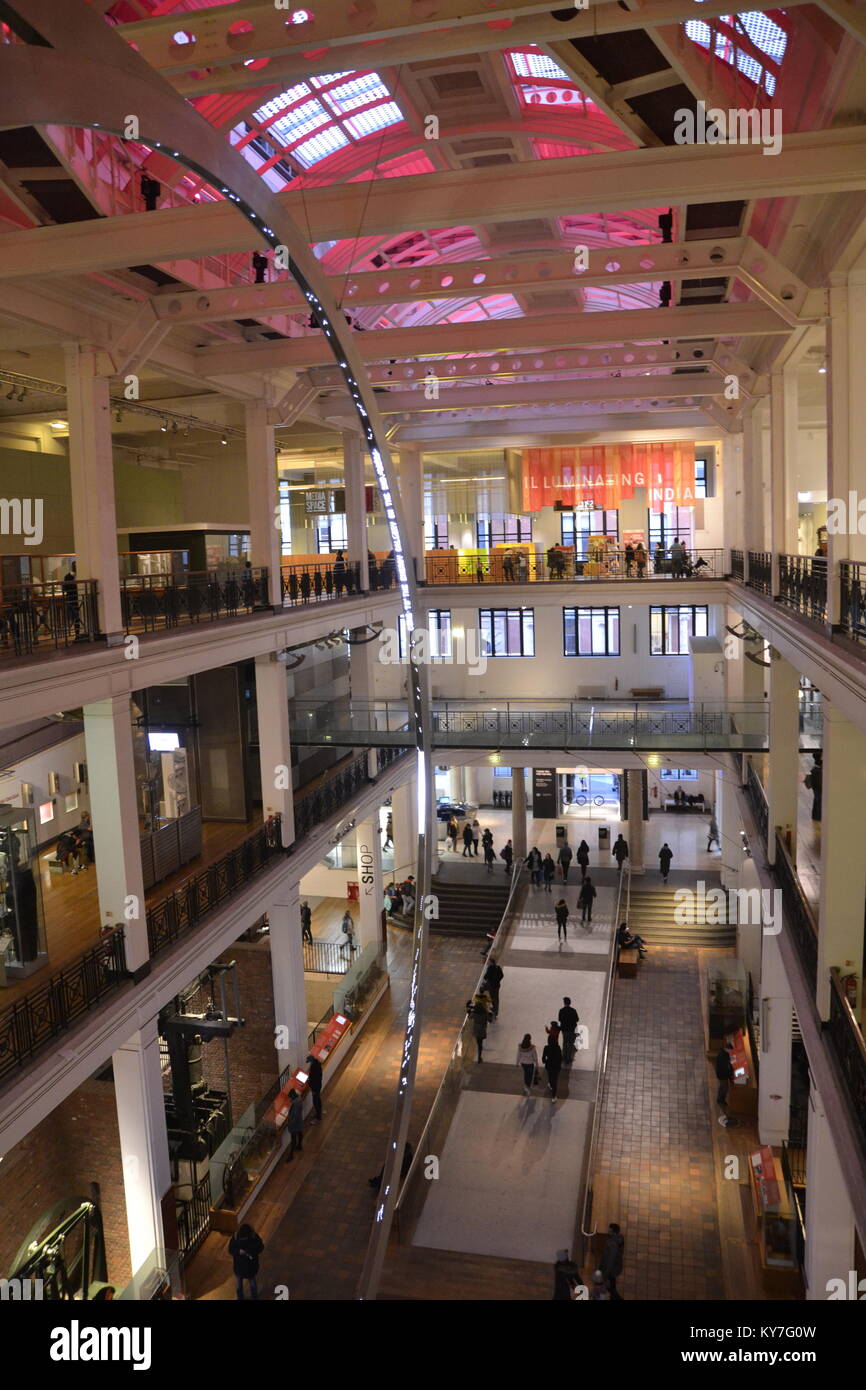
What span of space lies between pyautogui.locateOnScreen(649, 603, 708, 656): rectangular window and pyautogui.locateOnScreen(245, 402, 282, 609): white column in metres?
17.5

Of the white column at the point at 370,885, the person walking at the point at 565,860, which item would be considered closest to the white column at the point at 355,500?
the white column at the point at 370,885

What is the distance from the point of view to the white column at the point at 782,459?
1443 centimetres

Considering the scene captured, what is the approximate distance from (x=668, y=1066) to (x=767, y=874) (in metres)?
4.99

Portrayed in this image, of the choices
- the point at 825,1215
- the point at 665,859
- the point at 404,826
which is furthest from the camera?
the point at 404,826

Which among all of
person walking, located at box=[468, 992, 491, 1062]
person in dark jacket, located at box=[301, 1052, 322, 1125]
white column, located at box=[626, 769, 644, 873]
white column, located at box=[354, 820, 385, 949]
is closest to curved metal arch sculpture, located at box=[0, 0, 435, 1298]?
person in dark jacket, located at box=[301, 1052, 322, 1125]

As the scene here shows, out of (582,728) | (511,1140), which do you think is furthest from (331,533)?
(511,1140)

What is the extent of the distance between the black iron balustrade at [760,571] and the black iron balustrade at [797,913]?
4.80 metres

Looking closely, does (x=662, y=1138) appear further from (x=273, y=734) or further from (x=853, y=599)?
(x=853, y=599)

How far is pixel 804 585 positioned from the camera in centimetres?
1266

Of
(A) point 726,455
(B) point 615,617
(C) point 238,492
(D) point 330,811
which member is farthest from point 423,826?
(B) point 615,617

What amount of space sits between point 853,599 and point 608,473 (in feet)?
51.4

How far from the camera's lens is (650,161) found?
7.49 meters

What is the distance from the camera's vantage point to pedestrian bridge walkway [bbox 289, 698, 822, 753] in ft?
66.4

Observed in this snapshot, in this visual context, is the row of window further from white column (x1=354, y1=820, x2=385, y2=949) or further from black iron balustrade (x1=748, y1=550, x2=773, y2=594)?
black iron balustrade (x1=748, y1=550, x2=773, y2=594)
